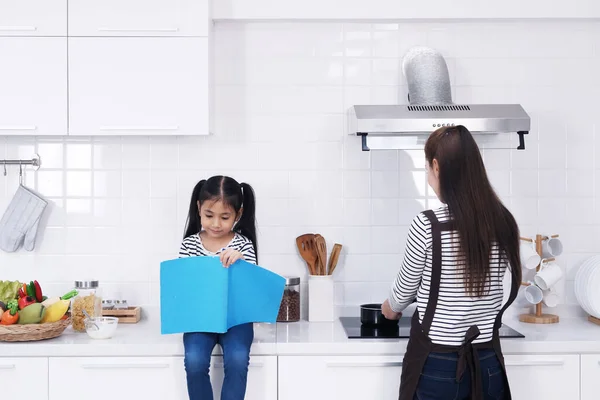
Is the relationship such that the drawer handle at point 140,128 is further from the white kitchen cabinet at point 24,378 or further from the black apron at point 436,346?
the black apron at point 436,346

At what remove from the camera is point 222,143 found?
3039 mm

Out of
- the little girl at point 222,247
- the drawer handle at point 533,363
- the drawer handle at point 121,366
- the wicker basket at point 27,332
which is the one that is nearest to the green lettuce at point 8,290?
the wicker basket at point 27,332

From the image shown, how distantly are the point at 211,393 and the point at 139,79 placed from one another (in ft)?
4.00

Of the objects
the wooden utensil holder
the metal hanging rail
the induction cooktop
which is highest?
the metal hanging rail

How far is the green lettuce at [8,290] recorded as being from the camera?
2.67 metres

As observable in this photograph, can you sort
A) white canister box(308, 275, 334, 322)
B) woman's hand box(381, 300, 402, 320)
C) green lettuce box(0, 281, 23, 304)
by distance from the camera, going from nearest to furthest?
woman's hand box(381, 300, 402, 320) < green lettuce box(0, 281, 23, 304) < white canister box(308, 275, 334, 322)

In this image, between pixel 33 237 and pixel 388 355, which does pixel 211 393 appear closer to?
pixel 388 355

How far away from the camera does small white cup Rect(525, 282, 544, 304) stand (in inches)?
112

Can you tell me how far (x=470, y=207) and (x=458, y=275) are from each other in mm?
203

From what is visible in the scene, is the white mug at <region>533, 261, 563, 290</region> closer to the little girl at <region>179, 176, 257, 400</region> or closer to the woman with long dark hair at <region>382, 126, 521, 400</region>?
the woman with long dark hair at <region>382, 126, 521, 400</region>

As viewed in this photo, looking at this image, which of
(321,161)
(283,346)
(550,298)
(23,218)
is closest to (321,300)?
(283,346)

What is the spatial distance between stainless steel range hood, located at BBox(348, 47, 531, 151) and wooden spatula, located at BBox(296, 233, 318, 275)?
1.51 ft

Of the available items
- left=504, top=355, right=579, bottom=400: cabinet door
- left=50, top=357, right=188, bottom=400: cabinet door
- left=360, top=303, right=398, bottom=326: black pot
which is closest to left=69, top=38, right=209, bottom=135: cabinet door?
left=50, top=357, right=188, bottom=400: cabinet door

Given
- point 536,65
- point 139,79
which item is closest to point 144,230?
point 139,79
